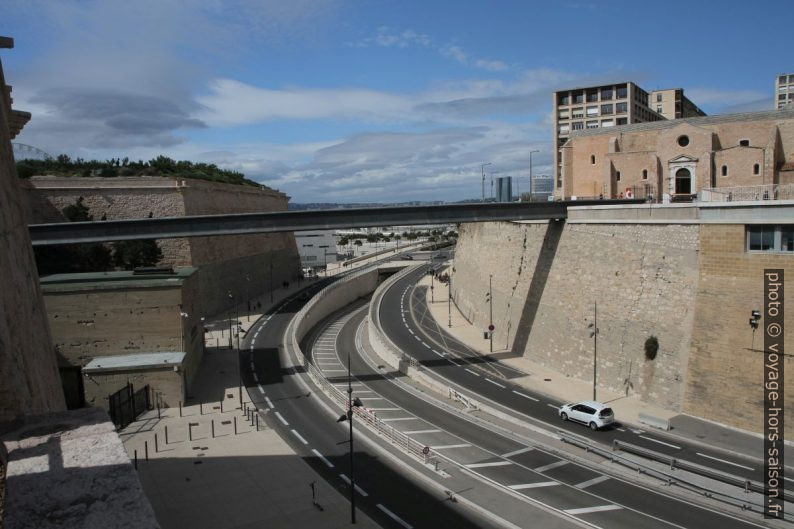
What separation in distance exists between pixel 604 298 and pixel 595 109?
176ft

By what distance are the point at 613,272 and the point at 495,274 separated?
1364 centimetres

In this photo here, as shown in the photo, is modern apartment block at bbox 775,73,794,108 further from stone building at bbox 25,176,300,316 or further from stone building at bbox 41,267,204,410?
stone building at bbox 41,267,204,410

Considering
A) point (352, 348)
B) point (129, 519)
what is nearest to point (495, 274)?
point (352, 348)

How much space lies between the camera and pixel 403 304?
5844 centimetres

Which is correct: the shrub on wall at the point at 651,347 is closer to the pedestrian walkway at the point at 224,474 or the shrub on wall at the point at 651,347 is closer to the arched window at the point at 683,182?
the pedestrian walkway at the point at 224,474

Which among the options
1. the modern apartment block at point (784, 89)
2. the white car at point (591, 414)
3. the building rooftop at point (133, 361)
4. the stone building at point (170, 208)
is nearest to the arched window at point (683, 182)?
the white car at point (591, 414)

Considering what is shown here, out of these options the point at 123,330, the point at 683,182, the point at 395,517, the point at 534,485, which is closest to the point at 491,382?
the point at 534,485

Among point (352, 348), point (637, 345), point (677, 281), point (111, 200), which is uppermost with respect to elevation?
point (111, 200)

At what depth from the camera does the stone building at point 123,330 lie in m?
28.0

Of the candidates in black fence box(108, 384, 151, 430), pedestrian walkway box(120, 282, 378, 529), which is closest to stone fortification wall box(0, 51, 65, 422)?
pedestrian walkway box(120, 282, 378, 529)

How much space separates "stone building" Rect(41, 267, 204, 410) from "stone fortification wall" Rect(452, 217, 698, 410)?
2045cm

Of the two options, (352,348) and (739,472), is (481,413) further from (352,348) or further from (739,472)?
(352,348)

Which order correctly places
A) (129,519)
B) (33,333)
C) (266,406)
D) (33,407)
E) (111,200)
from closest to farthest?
(129,519) < (33,407) < (33,333) < (266,406) < (111,200)

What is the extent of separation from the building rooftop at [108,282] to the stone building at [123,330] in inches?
1.7
